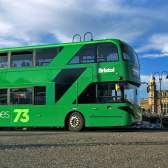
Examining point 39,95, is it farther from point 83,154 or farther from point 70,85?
point 83,154

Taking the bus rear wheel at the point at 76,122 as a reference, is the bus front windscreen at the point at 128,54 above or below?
above

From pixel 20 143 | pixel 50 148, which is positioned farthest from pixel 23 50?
pixel 50 148

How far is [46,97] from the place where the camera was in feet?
80.4

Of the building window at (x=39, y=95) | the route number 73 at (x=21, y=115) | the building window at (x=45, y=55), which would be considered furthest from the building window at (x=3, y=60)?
the route number 73 at (x=21, y=115)

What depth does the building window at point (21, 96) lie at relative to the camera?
2498cm

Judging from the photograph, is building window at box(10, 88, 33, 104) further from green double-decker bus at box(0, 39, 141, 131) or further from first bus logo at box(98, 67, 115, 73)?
first bus logo at box(98, 67, 115, 73)

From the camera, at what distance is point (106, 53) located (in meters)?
23.3

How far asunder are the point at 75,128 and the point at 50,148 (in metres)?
9.35

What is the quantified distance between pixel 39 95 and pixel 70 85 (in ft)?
5.90

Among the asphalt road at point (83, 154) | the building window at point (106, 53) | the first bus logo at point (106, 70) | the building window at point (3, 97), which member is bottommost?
the asphalt road at point (83, 154)

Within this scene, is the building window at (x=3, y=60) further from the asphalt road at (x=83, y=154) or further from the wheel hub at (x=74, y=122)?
the asphalt road at (x=83, y=154)

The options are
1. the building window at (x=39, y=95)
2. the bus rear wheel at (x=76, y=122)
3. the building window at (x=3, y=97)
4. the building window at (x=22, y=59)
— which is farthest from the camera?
the building window at (x=3, y=97)

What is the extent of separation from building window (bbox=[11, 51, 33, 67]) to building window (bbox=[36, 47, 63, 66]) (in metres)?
0.42

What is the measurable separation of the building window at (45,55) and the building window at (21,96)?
4.76 feet
